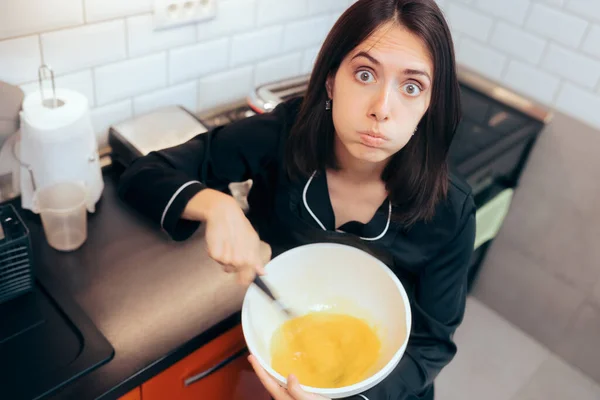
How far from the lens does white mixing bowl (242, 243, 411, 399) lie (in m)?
0.88

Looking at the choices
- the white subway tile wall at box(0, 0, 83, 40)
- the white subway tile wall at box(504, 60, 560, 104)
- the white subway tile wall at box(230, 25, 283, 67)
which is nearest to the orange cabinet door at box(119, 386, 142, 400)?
the white subway tile wall at box(0, 0, 83, 40)

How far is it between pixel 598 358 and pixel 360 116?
152 centimetres

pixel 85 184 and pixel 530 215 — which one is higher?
pixel 85 184

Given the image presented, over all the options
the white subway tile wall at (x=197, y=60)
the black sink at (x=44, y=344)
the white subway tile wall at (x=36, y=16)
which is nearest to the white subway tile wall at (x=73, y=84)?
the white subway tile wall at (x=36, y=16)

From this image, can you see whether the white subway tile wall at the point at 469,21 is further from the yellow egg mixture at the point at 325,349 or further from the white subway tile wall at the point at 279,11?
the yellow egg mixture at the point at 325,349

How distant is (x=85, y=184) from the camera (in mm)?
1096

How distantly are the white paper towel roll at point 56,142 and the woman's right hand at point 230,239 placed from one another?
1.13 ft

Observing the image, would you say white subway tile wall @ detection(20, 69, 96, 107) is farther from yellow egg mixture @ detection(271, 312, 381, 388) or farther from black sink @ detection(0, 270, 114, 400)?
yellow egg mixture @ detection(271, 312, 381, 388)

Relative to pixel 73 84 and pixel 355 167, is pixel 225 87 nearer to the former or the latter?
pixel 73 84

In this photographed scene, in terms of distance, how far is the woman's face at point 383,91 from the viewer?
0.77 metres

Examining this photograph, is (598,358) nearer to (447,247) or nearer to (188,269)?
(447,247)

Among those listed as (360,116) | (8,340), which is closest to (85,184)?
(8,340)

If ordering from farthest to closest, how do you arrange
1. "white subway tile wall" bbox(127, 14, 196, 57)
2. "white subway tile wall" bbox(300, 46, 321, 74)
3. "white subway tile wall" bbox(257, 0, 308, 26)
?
"white subway tile wall" bbox(300, 46, 321, 74) < "white subway tile wall" bbox(257, 0, 308, 26) < "white subway tile wall" bbox(127, 14, 196, 57)

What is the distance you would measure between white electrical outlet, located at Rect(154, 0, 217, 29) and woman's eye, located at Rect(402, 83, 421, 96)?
0.66 metres
